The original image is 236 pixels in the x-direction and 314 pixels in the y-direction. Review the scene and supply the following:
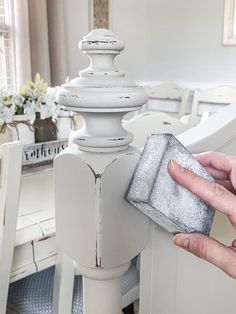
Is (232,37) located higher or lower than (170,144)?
higher

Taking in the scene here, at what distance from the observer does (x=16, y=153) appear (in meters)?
0.84

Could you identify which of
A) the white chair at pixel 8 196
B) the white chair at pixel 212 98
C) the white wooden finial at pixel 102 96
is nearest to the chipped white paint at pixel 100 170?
the white wooden finial at pixel 102 96

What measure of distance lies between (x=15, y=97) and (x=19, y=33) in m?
1.63

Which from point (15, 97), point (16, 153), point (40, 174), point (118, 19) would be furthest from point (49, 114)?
point (118, 19)

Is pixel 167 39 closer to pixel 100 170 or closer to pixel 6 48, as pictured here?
pixel 6 48

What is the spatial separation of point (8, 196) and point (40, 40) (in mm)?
2395

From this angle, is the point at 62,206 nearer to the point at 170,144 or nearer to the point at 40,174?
the point at 170,144

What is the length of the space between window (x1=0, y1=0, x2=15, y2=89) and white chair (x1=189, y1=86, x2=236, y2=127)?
1.44 metres

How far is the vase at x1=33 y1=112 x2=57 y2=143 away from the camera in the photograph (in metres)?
1.50

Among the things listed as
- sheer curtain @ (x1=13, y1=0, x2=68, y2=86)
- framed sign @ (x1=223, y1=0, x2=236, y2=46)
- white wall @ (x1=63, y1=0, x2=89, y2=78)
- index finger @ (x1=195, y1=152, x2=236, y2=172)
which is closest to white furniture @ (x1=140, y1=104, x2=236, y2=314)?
index finger @ (x1=195, y1=152, x2=236, y2=172)

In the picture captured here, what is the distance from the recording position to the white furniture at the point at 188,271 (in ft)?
1.92

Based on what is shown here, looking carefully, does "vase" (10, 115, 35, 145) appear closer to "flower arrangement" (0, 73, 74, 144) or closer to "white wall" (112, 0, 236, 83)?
"flower arrangement" (0, 73, 74, 144)

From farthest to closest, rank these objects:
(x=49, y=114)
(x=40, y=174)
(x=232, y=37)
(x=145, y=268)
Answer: (x=232, y=37) → (x=49, y=114) → (x=40, y=174) → (x=145, y=268)

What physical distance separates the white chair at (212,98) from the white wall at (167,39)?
0.23 m
